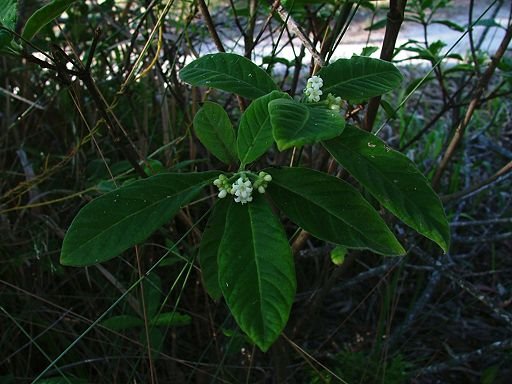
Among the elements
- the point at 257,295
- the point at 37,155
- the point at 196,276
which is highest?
the point at 257,295

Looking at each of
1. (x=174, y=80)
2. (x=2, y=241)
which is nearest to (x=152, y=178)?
(x=174, y=80)

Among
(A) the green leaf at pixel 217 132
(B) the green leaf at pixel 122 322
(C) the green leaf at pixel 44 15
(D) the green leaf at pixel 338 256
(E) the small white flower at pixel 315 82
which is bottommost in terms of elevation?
(B) the green leaf at pixel 122 322

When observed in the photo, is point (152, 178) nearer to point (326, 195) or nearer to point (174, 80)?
point (326, 195)

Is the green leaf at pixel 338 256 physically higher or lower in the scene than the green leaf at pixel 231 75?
lower

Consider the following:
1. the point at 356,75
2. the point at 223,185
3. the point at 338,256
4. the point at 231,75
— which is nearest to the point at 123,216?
the point at 223,185

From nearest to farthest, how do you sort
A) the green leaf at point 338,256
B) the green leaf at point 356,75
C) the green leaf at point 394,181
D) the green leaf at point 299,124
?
the green leaf at point 299,124 → the green leaf at point 394,181 → the green leaf at point 356,75 → the green leaf at point 338,256

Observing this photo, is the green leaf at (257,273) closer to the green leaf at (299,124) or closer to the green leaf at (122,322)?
the green leaf at (299,124)

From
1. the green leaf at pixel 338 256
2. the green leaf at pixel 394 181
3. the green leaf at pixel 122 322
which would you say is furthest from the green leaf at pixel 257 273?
the green leaf at pixel 122 322

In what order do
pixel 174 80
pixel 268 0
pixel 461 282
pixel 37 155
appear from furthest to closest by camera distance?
pixel 37 155
pixel 174 80
pixel 461 282
pixel 268 0

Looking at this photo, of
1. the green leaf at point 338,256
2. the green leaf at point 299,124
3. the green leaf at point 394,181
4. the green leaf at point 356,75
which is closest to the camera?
the green leaf at point 299,124
